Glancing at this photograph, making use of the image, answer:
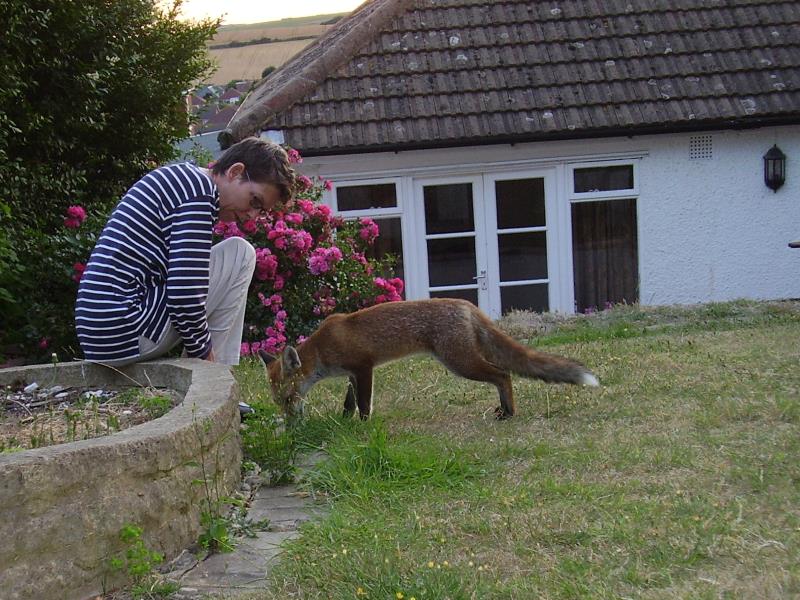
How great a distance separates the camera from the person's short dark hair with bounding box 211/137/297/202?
573 centimetres

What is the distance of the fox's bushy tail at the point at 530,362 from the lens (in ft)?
21.5

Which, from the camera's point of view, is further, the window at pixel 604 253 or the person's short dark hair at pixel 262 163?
the window at pixel 604 253

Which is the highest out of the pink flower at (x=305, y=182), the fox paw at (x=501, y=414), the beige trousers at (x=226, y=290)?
the pink flower at (x=305, y=182)

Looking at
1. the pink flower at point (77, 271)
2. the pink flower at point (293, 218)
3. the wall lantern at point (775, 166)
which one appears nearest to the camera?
the pink flower at point (77, 271)

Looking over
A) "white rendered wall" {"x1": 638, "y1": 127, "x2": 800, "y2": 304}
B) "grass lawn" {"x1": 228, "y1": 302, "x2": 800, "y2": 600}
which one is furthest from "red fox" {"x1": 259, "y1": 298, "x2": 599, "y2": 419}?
"white rendered wall" {"x1": 638, "y1": 127, "x2": 800, "y2": 304}

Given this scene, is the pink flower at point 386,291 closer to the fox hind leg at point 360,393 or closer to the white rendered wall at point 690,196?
the white rendered wall at point 690,196

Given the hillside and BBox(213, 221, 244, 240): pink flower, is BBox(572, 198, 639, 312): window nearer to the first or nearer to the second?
BBox(213, 221, 244, 240): pink flower

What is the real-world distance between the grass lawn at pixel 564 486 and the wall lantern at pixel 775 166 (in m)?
6.22

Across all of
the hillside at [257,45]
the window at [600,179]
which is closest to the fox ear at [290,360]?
the window at [600,179]

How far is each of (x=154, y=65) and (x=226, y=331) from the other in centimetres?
587

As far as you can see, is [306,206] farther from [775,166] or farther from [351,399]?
[775,166]

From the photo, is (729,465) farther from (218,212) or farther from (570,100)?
(570,100)

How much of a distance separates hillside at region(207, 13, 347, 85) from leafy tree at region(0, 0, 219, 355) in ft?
80.6

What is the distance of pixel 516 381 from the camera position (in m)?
7.83
